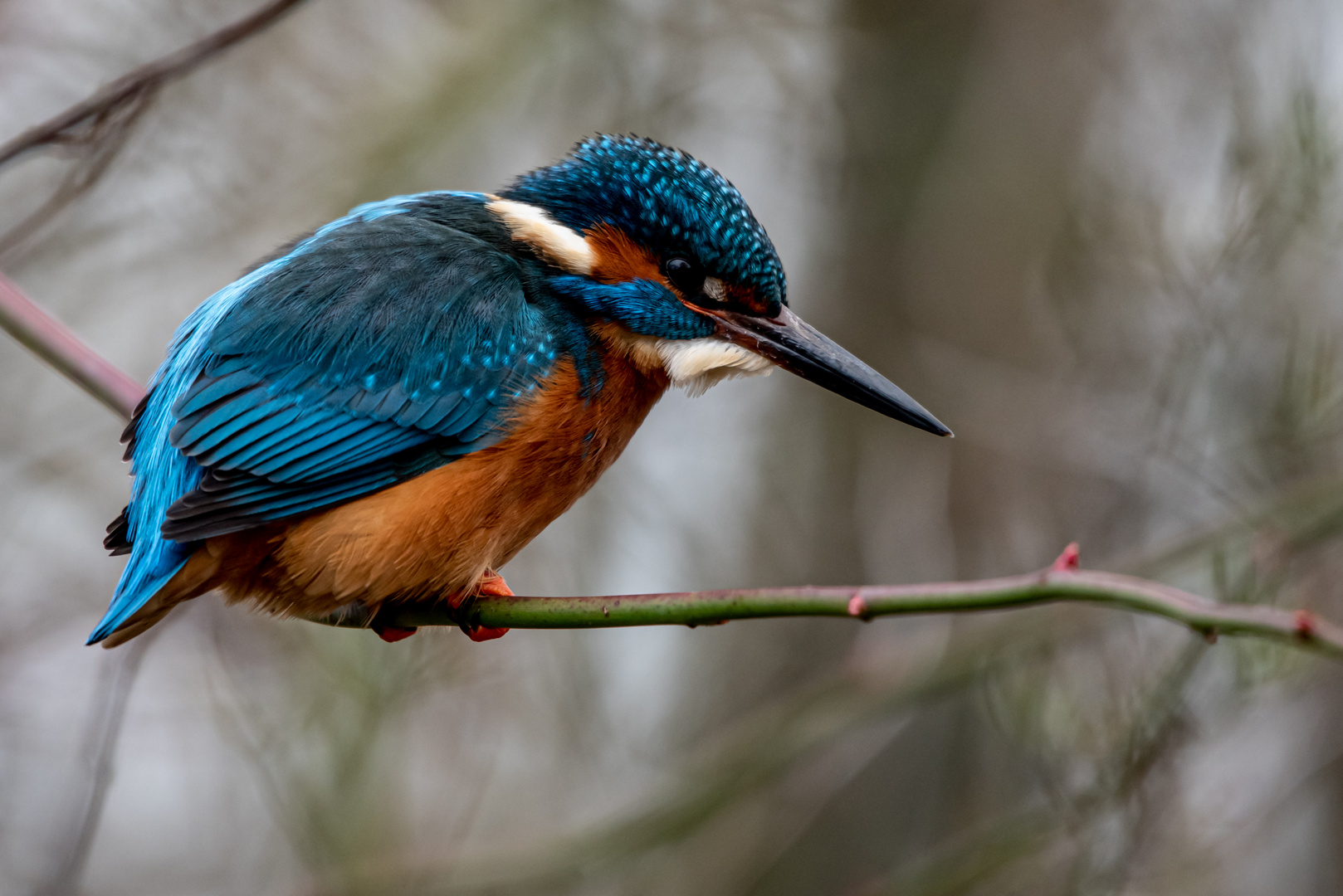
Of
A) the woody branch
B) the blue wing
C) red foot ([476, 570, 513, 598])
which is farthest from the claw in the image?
the woody branch

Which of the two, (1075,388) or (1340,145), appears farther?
(1075,388)

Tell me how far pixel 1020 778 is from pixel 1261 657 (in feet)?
3.09

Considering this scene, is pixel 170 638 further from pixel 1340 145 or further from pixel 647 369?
pixel 1340 145

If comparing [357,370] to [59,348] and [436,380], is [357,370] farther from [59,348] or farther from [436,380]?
[59,348]

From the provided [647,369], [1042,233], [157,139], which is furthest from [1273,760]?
[157,139]

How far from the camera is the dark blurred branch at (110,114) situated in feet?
7.64

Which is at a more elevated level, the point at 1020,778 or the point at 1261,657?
the point at 1261,657

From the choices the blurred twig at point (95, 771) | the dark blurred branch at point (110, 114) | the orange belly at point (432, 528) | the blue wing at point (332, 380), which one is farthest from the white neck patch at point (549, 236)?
the blurred twig at point (95, 771)

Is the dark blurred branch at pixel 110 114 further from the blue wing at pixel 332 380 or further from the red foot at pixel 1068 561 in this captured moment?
the red foot at pixel 1068 561

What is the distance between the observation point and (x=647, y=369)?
2.77 metres

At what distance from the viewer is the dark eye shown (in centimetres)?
271

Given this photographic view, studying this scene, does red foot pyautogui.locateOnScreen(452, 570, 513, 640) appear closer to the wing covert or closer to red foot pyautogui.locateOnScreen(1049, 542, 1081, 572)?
the wing covert

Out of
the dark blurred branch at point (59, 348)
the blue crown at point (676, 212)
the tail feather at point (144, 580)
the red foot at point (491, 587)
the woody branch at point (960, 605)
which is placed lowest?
the tail feather at point (144, 580)

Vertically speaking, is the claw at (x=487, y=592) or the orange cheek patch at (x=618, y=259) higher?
the orange cheek patch at (x=618, y=259)
